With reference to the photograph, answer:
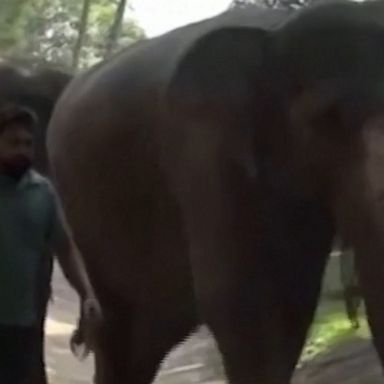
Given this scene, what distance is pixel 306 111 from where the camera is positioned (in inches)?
116

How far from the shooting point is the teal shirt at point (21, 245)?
2.98 meters

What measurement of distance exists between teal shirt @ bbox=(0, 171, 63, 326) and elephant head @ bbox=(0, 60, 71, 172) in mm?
763

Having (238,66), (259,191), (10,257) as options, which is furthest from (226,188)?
(10,257)

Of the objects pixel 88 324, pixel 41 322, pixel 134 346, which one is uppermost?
pixel 41 322

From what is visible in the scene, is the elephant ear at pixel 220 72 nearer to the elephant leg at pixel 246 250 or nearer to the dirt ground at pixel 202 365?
the elephant leg at pixel 246 250

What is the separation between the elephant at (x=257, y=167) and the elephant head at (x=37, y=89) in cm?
46

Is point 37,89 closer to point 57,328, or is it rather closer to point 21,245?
point 21,245

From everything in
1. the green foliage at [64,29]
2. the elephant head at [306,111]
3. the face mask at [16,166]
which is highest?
the elephant head at [306,111]

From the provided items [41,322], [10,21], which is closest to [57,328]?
[41,322]

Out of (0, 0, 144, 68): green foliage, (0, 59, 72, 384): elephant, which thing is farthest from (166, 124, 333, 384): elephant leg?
(0, 0, 144, 68): green foliage

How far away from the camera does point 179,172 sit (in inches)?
124

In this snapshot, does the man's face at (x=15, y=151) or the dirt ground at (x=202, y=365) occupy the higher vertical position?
the man's face at (x=15, y=151)

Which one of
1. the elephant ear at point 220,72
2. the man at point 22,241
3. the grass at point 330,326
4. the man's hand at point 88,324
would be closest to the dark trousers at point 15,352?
the man at point 22,241

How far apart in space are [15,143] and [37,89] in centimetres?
105
